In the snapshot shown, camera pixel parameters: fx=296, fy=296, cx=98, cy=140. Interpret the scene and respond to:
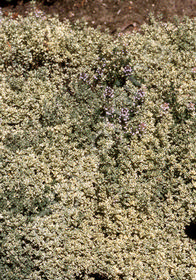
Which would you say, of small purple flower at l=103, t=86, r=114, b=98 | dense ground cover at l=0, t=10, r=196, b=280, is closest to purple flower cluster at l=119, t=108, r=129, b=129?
dense ground cover at l=0, t=10, r=196, b=280

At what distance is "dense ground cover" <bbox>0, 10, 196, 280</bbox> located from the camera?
4121mm

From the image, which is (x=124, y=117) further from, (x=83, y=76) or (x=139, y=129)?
(x=83, y=76)

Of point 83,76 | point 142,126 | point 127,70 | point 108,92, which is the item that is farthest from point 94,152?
point 127,70

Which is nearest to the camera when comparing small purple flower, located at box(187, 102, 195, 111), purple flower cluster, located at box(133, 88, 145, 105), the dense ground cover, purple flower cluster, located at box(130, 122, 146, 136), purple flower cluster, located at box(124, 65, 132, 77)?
the dense ground cover

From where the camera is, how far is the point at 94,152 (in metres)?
5.22

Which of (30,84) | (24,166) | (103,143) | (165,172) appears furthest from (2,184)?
(165,172)

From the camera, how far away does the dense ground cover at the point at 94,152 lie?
4.12 m

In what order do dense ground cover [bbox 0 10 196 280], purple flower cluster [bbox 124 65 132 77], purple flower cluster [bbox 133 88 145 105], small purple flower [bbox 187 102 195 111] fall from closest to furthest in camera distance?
1. dense ground cover [bbox 0 10 196 280]
2. small purple flower [bbox 187 102 195 111]
3. purple flower cluster [bbox 133 88 145 105]
4. purple flower cluster [bbox 124 65 132 77]

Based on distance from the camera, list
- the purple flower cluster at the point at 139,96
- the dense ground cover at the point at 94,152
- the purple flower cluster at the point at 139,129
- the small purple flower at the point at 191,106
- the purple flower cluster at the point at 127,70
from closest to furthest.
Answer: the dense ground cover at the point at 94,152, the purple flower cluster at the point at 139,129, the small purple flower at the point at 191,106, the purple flower cluster at the point at 139,96, the purple flower cluster at the point at 127,70

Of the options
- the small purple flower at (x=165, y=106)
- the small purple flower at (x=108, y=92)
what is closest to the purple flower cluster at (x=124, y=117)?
the small purple flower at (x=108, y=92)

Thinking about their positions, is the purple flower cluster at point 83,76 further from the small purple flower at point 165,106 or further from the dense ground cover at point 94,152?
the small purple flower at point 165,106

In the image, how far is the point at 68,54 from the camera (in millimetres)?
6188

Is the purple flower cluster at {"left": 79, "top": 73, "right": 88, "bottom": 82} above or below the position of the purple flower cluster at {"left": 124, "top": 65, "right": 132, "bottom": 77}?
below

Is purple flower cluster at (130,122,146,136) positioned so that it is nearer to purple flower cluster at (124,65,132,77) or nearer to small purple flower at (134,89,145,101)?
small purple flower at (134,89,145,101)
